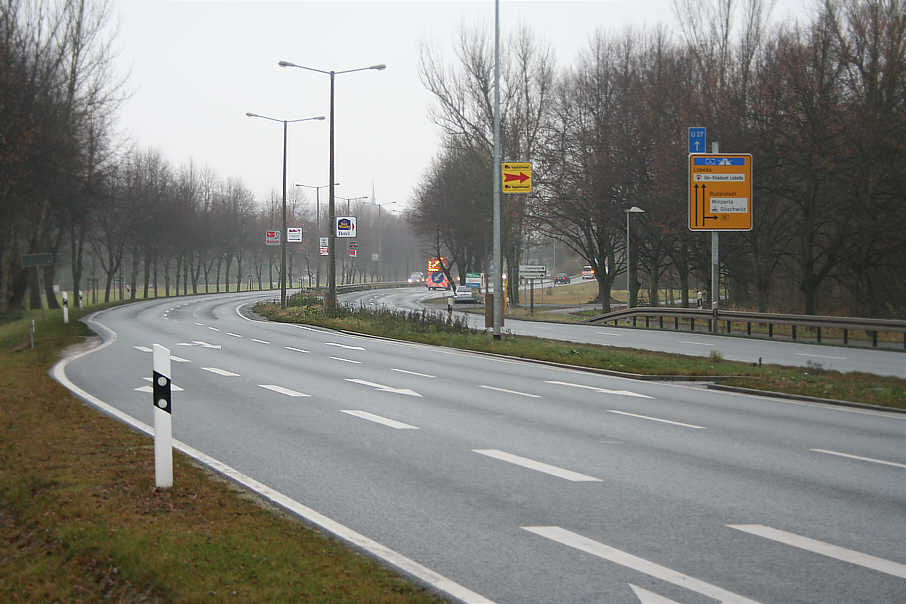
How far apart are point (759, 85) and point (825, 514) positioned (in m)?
32.5

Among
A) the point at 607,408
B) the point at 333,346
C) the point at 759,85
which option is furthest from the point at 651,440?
the point at 759,85

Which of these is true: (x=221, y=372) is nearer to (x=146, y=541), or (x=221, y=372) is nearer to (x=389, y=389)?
(x=389, y=389)

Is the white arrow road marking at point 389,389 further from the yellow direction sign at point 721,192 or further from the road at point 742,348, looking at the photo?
the yellow direction sign at point 721,192

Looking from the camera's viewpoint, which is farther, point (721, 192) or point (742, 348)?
point (721, 192)

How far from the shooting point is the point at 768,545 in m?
6.41

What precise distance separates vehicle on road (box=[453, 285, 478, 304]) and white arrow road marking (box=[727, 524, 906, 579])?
6005 cm

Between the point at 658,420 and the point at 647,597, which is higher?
the point at 647,597

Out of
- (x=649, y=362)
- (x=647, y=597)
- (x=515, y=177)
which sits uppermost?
(x=515, y=177)

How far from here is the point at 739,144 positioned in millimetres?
37250

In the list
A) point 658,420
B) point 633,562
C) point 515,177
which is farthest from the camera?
point 515,177

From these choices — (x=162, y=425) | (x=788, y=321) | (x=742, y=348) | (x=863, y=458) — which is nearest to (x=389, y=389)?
(x=863, y=458)

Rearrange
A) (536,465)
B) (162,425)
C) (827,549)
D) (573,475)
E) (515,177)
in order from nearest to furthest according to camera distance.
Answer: (827,549) < (162,425) < (573,475) < (536,465) < (515,177)

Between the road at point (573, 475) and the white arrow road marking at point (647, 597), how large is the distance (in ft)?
0.07

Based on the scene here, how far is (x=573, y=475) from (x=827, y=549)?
2.91 metres
